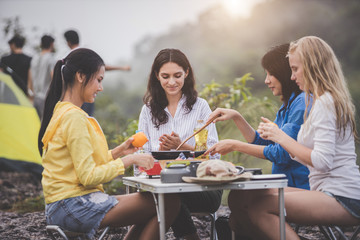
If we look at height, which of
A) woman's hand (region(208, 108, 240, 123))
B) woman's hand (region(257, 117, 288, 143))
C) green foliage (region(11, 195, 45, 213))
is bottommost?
green foliage (region(11, 195, 45, 213))

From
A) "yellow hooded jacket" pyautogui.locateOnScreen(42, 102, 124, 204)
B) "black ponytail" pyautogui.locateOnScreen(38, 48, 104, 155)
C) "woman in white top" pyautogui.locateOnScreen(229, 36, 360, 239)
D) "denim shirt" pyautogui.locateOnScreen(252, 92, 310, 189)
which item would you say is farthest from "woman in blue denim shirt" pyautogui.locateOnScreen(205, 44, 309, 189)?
A: "black ponytail" pyautogui.locateOnScreen(38, 48, 104, 155)

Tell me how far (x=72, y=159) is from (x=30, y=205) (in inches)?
113

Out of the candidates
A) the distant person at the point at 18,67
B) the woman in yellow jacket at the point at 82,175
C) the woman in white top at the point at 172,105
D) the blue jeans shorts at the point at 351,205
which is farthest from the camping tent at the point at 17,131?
the blue jeans shorts at the point at 351,205

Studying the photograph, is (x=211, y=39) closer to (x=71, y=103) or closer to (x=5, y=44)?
(x=5, y=44)

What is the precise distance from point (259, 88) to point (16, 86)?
11.7 feet

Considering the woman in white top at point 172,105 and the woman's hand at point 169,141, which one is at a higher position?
the woman in white top at point 172,105

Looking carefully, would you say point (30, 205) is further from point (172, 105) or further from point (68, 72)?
point (68, 72)

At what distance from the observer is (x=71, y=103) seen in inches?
89.0

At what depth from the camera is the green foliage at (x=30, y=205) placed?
4598 mm

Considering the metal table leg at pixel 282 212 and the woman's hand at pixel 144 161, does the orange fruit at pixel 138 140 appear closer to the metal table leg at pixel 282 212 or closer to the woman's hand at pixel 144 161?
the woman's hand at pixel 144 161

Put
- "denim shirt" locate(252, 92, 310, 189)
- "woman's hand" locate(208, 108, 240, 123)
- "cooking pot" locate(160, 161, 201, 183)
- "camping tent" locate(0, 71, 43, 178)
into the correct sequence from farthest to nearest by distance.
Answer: "camping tent" locate(0, 71, 43, 178) → "woman's hand" locate(208, 108, 240, 123) → "denim shirt" locate(252, 92, 310, 189) → "cooking pot" locate(160, 161, 201, 183)

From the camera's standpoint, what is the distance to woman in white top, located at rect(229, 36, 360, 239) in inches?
79.7

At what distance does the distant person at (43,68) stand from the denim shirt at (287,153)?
4.66m

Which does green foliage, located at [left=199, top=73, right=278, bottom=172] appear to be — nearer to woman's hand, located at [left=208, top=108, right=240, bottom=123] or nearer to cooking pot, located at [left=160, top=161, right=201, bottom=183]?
woman's hand, located at [left=208, top=108, right=240, bottom=123]
